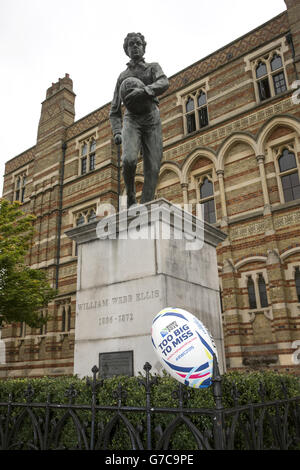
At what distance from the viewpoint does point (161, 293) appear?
4262 mm

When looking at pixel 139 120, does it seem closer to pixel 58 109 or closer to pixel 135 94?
pixel 135 94

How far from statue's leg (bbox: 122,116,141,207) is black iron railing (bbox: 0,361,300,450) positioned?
3.07 meters

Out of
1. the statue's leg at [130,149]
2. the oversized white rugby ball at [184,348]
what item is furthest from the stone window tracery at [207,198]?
the oversized white rugby ball at [184,348]

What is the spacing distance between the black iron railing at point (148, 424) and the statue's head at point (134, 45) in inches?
183

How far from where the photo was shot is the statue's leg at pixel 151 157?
556cm

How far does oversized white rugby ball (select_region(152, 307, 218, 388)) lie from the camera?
9.64 ft

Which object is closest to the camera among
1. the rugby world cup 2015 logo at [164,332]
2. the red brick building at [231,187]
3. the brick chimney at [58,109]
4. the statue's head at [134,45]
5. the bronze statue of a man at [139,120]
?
the rugby world cup 2015 logo at [164,332]

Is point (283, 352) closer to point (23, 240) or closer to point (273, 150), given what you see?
point (273, 150)

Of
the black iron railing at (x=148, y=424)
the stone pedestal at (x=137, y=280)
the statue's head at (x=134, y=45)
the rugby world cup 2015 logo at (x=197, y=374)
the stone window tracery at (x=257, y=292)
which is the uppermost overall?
the statue's head at (x=134, y=45)

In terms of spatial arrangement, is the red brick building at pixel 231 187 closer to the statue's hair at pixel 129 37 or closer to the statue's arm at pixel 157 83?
the statue's arm at pixel 157 83

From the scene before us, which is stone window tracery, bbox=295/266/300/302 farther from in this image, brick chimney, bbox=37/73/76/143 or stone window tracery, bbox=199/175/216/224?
brick chimney, bbox=37/73/76/143

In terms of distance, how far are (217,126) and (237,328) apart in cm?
830

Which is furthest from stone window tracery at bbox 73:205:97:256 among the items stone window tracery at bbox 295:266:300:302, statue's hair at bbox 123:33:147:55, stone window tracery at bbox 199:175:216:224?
statue's hair at bbox 123:33:147:55

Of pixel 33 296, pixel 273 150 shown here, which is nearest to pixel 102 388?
pixel 33 296
